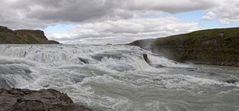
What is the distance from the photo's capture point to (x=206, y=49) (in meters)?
59.3

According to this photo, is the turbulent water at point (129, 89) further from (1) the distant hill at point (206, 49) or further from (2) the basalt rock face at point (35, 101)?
(1) the distant hill at point (206, 49)

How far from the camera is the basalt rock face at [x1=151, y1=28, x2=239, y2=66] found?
5330 centimetres

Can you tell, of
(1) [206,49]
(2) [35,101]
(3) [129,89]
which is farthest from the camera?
(1) [206,49]

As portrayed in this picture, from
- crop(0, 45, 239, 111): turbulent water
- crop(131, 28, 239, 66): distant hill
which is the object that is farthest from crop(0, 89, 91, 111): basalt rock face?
crop(131, 28, 239, 66): distant hill

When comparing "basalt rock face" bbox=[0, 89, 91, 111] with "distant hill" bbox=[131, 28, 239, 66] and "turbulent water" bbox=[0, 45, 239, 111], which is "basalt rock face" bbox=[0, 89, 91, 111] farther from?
"distant hill" bbox=[131, 28, 239, 66]

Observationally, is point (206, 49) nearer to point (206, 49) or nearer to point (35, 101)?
point (206, 49)

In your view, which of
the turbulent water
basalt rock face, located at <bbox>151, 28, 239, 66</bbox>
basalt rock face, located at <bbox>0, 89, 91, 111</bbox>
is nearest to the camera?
basalt rock face, located at <bbox>0, 89, 91, 111</bbox>

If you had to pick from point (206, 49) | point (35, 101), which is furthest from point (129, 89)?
point (206, 49)

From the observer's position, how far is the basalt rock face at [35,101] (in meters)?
11.2

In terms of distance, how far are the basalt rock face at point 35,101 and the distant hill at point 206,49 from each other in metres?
40.7

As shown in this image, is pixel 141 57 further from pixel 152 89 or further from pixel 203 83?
pixel 152 89

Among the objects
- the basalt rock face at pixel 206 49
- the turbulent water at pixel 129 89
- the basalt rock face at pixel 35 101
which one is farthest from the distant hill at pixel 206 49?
the basalt rock face at pixel 35 101

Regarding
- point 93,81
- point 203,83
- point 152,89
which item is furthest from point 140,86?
point 203,83

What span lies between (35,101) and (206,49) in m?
51.1
